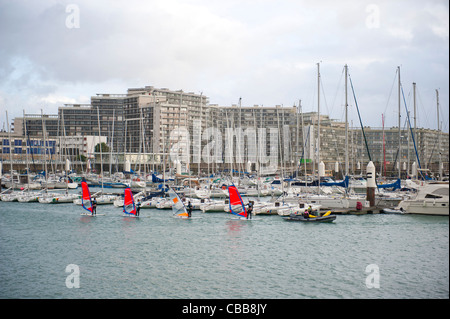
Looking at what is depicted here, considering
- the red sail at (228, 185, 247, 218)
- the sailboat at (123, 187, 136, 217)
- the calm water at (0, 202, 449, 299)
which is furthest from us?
the sailboat at (123, 187, 136, 217)

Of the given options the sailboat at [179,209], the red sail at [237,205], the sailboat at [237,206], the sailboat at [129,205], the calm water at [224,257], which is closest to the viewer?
the calm water at [224,257]

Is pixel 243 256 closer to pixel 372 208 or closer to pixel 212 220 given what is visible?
pixel 212 220

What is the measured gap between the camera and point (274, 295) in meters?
19.0

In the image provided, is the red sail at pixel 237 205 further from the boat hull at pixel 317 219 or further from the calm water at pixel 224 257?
the boat hull at pixel 317 219

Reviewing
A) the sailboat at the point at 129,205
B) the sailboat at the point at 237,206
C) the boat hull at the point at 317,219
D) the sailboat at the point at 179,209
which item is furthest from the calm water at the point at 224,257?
the sailboat at the point at 179,209

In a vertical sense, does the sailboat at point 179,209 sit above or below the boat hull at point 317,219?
above

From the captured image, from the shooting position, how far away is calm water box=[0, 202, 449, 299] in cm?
1955

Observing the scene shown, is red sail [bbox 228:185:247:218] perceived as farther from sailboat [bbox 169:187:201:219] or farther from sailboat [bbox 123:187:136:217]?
Result: sailboat [bbox 123:187:136:217]

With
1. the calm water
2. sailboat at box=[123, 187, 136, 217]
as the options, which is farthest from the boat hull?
sailboat at box=[123, 187, 136, 217]

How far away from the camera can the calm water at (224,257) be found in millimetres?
19547

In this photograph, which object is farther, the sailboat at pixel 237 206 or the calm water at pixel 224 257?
the sailboat at pixel 237 206

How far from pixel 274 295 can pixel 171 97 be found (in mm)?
143142

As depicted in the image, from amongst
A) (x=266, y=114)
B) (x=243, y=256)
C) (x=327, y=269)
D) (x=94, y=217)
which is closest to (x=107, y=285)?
(x=243, y=256)

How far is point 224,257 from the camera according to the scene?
25891 millimetres
